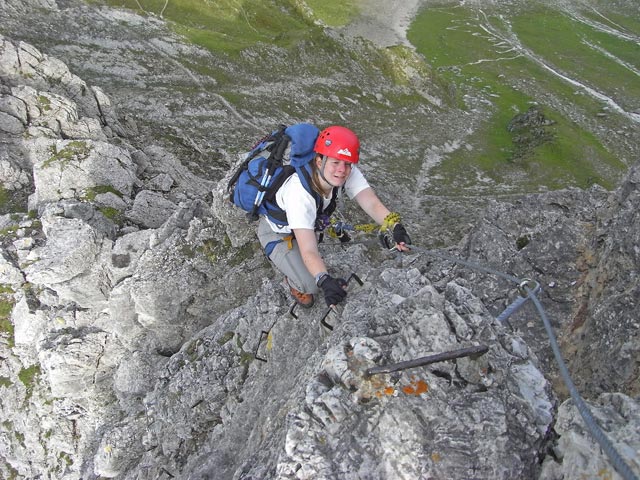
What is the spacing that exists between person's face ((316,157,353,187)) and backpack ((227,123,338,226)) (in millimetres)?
427

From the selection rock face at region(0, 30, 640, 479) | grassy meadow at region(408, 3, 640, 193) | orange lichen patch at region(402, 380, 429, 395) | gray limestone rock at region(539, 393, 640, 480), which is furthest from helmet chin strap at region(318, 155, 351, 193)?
grassy meadow at region(408, 3, 640, 193)

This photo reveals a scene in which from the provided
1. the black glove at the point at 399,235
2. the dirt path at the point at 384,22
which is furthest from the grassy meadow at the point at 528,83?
the black glove at the point at 399,235

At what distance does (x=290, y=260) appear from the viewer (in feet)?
39.0

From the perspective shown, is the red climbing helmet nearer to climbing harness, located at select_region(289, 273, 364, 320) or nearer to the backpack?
the backpack

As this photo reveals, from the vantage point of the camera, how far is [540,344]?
1312 cm

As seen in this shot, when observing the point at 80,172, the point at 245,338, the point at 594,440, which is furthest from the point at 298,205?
the point at 80,172

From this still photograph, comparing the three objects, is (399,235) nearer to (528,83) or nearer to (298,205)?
(298,205)

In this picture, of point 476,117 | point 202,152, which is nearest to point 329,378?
point 202,152

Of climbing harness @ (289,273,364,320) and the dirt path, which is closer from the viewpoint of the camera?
climbing harness @ (289,273,364,320)

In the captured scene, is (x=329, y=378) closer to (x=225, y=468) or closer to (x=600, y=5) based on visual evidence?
(x=225, y=468)

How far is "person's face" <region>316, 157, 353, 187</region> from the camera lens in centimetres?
962

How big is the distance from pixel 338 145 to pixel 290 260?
149 inches

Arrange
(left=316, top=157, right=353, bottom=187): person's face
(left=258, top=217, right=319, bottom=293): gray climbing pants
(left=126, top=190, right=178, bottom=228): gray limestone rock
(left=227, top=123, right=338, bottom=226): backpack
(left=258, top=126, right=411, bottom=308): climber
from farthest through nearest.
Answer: (left=126, top=190, right=178, bottom=228): gray limestone rock < (left=258, top=217, right=319, bottom=293): gray climbing pants < (left=227, top=123, right=338, bottom=226): backpack < (left=316, top=157, right=353, bottom=187): person's face < (left=258, top=126, right=411, bottom=308): climber

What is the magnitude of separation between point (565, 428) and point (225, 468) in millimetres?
7712
